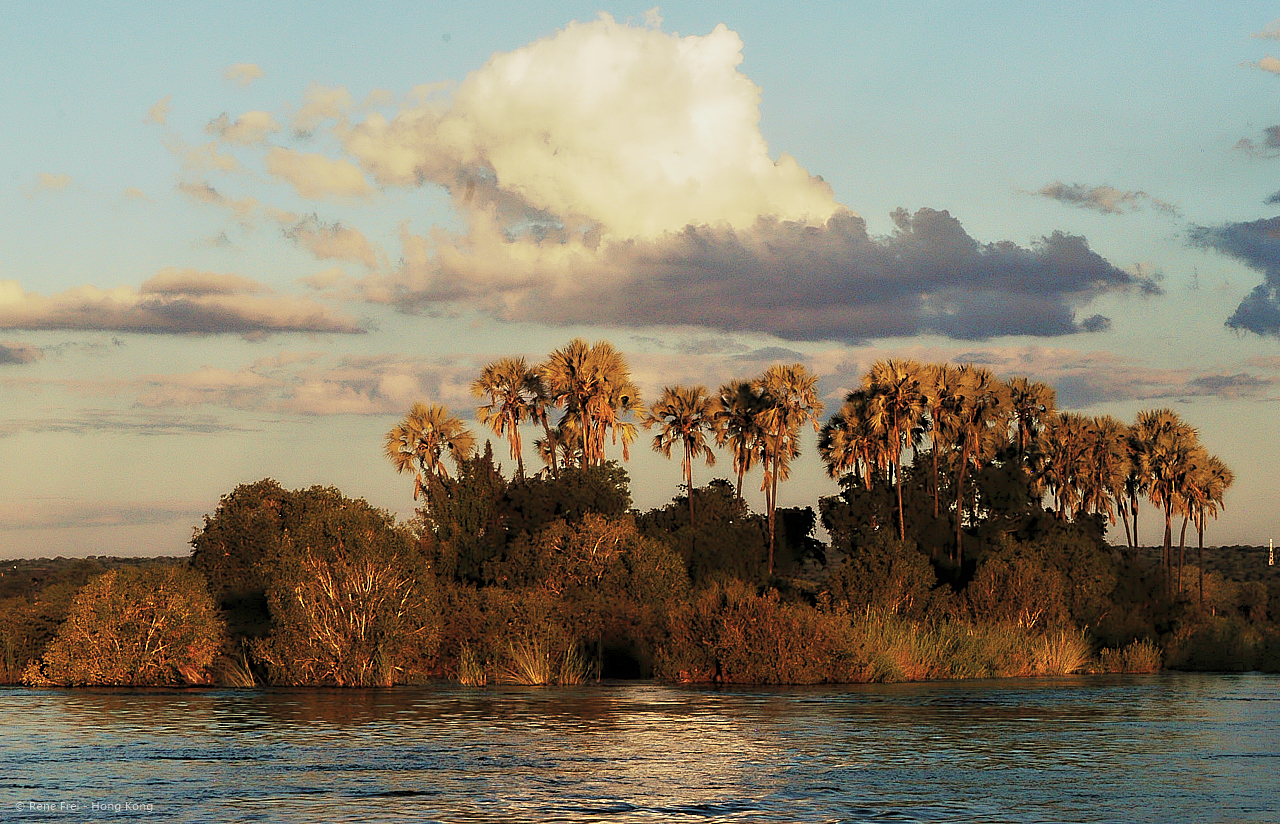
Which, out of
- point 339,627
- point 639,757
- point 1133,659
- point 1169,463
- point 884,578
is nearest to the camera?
point 639,757

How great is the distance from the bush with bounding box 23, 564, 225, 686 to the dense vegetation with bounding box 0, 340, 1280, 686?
→ 0.21 ft

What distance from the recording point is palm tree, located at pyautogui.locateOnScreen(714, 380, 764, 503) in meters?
74.6

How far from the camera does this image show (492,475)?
63.4 meters

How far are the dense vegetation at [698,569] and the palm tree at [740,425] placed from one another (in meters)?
0.10

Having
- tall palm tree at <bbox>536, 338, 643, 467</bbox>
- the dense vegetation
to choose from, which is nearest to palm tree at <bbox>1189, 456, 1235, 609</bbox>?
the dense vegetation

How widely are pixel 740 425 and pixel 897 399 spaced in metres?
8.84

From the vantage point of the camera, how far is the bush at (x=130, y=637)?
42438 mm

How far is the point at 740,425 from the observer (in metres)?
74.8

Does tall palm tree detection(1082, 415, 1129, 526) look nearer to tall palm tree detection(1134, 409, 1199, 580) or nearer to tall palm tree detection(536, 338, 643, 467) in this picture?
tall palm tree detection(1134, 409, 1199, 580)

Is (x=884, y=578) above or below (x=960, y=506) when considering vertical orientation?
below

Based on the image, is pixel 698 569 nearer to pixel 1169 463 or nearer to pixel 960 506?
pixel 960 506

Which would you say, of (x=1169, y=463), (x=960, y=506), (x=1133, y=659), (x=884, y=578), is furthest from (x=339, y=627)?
(x=1169, y=463)

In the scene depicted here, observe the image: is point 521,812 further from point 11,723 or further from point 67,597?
point 67,597

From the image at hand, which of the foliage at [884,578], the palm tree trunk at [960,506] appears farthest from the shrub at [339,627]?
the palm tree trunk at [960,506]
